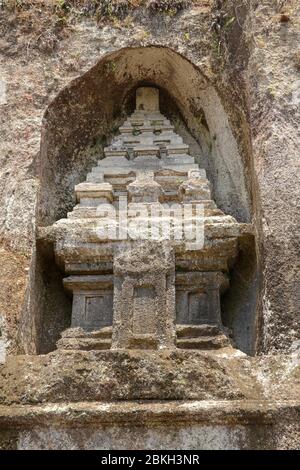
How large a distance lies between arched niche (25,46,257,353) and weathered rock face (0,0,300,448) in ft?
0.05

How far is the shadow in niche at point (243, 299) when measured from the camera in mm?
5727

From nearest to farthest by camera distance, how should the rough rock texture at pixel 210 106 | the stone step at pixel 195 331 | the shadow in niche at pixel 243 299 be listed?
the rough rock texture at pixel 210 106
the stone step at pixel 195 331
the shadow in niche at pixel 243 299

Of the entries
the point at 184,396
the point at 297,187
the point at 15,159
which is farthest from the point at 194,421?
the point at 15,159

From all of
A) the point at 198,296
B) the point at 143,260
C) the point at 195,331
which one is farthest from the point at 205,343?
the point at 143,260

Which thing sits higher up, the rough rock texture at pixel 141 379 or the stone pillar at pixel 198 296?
the stone pillar at pixel 198 296

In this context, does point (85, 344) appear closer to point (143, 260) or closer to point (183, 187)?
point (143, 260)

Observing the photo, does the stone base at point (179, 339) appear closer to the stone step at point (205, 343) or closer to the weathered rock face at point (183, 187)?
the stone step at point (205, 343)

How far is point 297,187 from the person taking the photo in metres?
5.34

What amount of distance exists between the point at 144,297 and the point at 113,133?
7.25 feet

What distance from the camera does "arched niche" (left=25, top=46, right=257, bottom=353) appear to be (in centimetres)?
593

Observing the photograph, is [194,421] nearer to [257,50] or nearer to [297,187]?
[297,187]

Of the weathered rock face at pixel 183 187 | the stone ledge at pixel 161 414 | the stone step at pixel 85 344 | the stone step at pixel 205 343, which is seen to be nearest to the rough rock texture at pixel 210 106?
the weathered rock face at pixel 183 187

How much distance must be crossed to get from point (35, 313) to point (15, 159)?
1.31 metres

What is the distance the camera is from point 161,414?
398 cm
